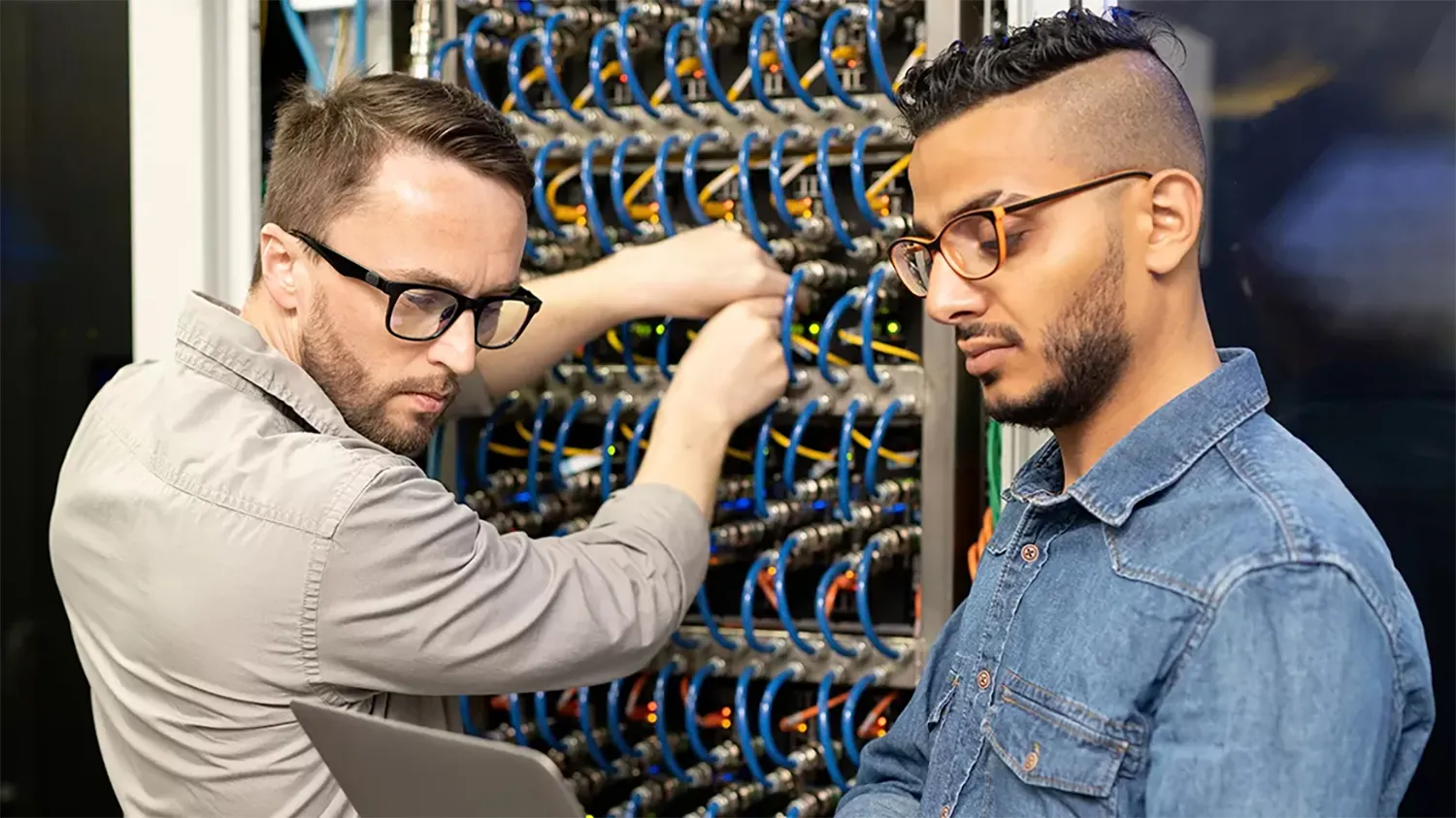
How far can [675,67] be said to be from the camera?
1.69 metres

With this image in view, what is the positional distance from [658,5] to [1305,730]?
1220 mm

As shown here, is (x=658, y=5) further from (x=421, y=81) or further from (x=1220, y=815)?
(x=1220, y=815)

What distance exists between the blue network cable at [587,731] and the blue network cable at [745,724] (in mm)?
192

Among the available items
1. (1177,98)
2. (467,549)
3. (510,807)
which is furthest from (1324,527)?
(467,549)

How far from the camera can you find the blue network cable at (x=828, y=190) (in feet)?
5.22

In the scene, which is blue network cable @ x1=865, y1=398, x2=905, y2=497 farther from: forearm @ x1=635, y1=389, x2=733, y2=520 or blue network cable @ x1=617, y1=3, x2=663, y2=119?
blue network cable @ x1=617, y1=3, x2=663, y2=119

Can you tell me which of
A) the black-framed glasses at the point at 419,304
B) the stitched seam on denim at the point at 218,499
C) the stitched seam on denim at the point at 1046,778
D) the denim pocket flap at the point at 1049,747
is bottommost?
the stitched seam on denim at the point at 1046,778

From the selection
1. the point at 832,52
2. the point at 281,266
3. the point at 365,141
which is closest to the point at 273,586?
the point at 281,266

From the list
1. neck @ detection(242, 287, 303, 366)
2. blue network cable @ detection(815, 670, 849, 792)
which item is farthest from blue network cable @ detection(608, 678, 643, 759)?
neck @ detection(242, 287, 303, 366)

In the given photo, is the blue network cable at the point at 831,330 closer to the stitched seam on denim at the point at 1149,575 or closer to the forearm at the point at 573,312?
the forearm at the point at 573,312

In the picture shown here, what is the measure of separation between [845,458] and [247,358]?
687 millimetres

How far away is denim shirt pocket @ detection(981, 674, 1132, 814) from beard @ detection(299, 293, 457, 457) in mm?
744

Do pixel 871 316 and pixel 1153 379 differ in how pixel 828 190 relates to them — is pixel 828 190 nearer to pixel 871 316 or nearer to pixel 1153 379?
pixel 871 316

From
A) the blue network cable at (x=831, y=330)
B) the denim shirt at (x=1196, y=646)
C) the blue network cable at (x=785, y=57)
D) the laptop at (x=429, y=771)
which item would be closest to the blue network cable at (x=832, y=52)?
the blue network cable at (x=785, y=57)
